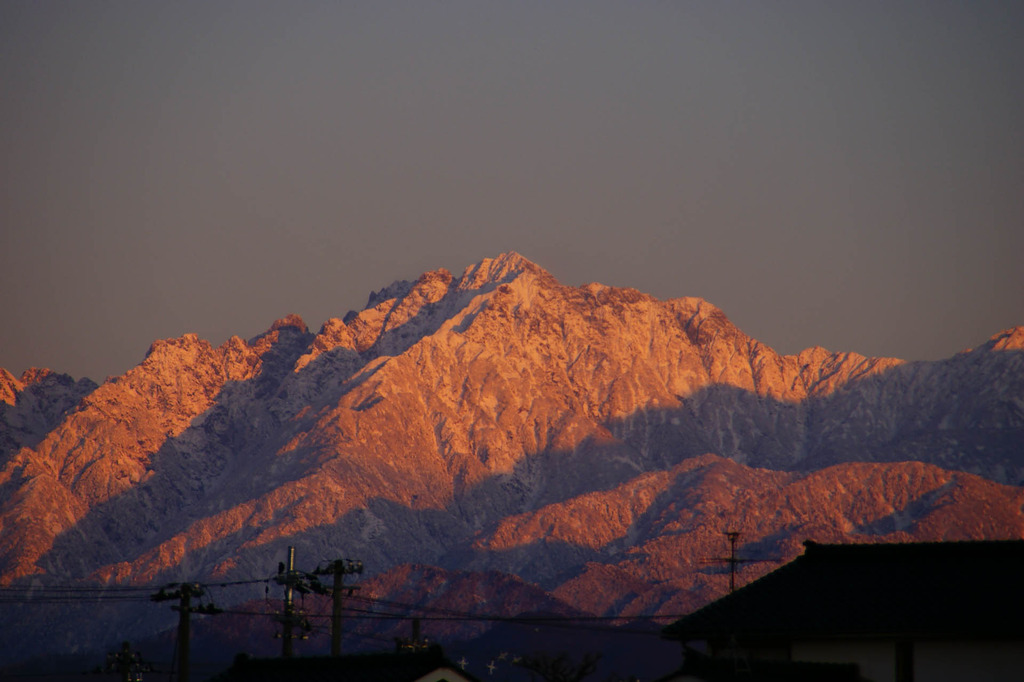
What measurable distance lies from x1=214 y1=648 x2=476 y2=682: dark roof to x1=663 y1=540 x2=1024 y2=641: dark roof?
7.02m

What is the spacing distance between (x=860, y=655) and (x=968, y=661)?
2780 mm

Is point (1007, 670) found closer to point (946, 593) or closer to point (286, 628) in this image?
point (946, 593)

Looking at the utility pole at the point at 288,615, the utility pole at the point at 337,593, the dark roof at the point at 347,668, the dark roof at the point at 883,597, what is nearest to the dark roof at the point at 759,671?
the dark roof at the point at 883,597

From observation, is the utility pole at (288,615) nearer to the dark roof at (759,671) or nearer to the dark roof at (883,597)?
the dark roof at (883,597)

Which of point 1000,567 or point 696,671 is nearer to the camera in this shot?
point 696,671

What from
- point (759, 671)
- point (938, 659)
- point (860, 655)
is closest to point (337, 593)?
point (860, 655)

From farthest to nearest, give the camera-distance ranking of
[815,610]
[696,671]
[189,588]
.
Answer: [189,588], [815,610], [696,671]

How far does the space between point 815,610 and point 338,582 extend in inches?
886

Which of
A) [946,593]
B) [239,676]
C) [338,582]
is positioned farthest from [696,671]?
[338,582]

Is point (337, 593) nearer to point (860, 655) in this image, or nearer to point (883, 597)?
point (883, 597)

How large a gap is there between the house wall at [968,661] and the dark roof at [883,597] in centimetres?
38

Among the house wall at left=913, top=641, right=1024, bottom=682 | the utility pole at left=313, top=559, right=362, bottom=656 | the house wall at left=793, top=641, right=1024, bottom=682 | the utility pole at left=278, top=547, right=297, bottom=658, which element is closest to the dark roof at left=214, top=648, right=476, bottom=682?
the house wall at left=793, top=641, right=1024, bottom=682

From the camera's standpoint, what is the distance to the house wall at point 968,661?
A: 4756cm

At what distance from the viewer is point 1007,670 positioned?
156 feet
